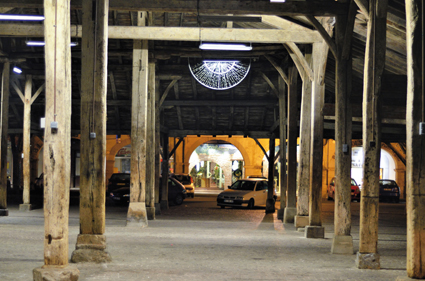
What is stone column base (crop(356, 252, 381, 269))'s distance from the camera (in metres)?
7.71

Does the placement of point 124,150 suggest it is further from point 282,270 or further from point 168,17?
point 282,270

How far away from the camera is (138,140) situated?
13.0m

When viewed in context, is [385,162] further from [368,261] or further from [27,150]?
[368,261]

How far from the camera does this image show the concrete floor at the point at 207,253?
7.16m

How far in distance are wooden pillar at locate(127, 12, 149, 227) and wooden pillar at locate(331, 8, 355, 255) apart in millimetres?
5420

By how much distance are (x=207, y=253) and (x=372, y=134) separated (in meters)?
3.47

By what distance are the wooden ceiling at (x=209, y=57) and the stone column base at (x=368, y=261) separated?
418 cm

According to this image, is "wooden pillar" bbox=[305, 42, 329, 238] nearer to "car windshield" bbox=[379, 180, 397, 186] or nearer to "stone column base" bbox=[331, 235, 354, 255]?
"stone column base" bbox=[331, 235, 354, 255]

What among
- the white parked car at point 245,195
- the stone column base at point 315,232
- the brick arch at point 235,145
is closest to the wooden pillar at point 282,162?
the white parked car at point 245,195

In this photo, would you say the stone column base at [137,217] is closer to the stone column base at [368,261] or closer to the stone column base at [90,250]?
the stone column base at [90,250]

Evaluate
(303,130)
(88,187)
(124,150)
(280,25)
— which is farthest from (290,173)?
(124,150)

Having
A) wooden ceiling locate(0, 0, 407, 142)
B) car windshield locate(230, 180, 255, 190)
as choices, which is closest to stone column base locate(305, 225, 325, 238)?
wooden ceiling locate(0, 0, 407, 142)

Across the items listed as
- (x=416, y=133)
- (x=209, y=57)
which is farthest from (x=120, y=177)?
(x=416, y=133)

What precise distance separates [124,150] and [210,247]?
104 ft
